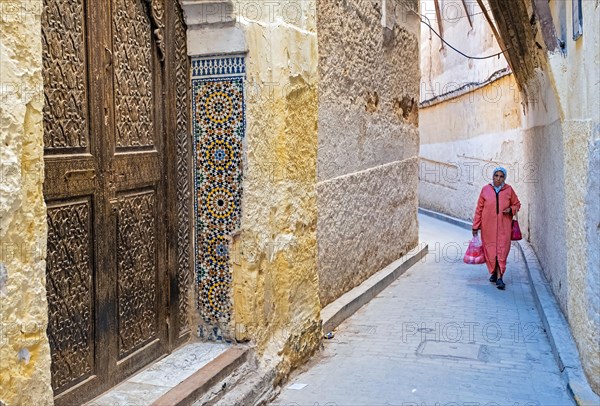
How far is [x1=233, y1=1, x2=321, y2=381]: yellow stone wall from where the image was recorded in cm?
429

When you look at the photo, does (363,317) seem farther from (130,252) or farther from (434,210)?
(434,210)

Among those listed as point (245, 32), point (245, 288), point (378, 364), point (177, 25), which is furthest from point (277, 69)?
point (378, 364)

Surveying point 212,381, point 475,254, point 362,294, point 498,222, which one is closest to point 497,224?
point 498,222

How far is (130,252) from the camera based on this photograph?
12.0 feet

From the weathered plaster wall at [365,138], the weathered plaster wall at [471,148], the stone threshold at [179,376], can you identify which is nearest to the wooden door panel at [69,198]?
the stone threshold at [179,376]

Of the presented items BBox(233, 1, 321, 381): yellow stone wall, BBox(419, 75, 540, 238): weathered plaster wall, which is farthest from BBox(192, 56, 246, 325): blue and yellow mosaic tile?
BBox(419, 75, 540, 238): weathered plaster wall

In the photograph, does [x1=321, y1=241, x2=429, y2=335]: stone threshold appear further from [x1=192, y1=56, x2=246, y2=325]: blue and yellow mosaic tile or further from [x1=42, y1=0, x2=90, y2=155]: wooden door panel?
[x1=42, y1=0, x2=90, y2=155]: wooden door panel

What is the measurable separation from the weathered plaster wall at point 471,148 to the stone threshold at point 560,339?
174cm

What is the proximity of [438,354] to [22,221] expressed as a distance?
3.68m

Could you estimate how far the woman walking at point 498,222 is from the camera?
8131mm

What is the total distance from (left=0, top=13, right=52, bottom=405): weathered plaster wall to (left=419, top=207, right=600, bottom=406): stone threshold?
2.97 meters

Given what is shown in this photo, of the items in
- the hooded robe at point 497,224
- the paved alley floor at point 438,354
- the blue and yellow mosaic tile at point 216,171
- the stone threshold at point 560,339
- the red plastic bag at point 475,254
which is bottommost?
the paved alley floor at point 438,354

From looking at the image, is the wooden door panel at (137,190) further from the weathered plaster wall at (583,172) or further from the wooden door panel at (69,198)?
the weathered plaster wall at (583,172)

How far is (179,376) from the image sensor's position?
12.2 ft
